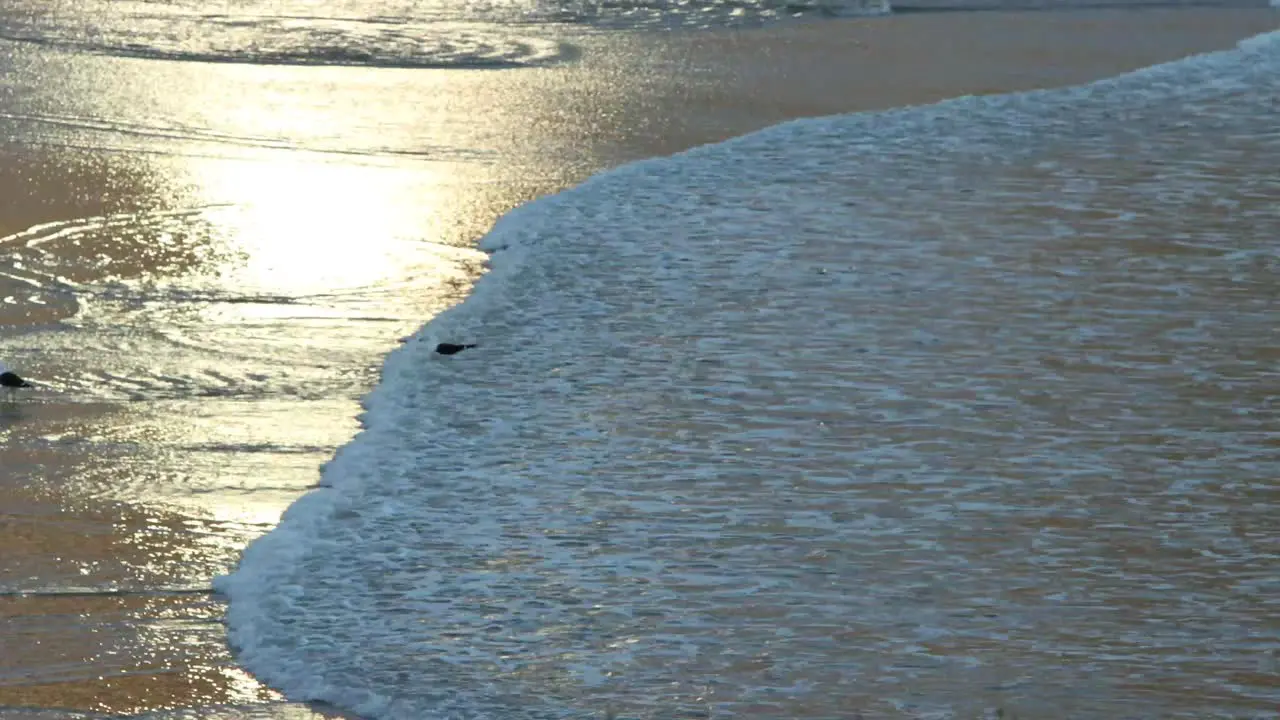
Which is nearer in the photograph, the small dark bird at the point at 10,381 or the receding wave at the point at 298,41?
the small dark bird at the point at 10,381

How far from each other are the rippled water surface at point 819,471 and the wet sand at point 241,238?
0.20m

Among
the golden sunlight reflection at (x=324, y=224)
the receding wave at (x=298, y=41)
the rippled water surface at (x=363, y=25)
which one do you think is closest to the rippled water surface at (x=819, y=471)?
the golden sunlight reflection at (x=324, y=224)

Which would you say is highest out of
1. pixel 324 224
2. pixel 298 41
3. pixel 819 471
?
pixel 298 41

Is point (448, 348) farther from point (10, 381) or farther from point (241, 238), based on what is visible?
point (241, 238)

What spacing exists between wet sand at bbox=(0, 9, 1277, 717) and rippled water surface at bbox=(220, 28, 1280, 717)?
7.8 inches

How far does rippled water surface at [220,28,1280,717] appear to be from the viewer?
3.77 m

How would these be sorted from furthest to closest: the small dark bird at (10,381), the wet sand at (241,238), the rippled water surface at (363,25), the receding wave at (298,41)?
the rippled water surface at (363,25) → the receding wave at (298,41) → the small dark bird at (10,381) → the wet sand at (241,238)

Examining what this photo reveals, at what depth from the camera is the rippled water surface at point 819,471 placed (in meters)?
3.77

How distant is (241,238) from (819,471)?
277cm

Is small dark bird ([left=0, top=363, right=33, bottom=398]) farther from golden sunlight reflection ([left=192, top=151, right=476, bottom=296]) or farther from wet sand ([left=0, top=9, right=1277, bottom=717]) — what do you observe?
golden sunlight reflection ([left=192, top=151, right=476, bottom=296])

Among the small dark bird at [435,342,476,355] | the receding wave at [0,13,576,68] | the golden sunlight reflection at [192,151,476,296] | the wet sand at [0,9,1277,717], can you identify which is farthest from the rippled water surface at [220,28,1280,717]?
the receding wave at [0,13,576,68]

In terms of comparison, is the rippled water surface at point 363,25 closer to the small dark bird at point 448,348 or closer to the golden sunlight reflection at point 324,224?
the golden sunlight reflection at point 324,224

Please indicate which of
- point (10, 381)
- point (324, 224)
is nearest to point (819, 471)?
point (10, 381)

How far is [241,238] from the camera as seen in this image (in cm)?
661
